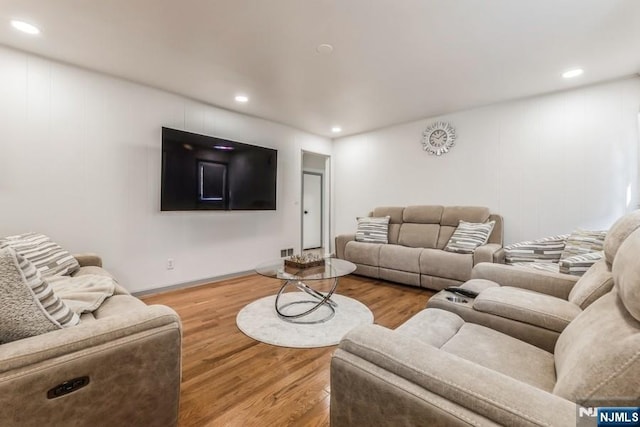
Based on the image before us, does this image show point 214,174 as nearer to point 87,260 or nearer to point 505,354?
point 87,260

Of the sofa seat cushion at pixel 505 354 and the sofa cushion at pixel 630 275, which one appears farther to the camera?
the sofa seat cushion at pixel 505 354

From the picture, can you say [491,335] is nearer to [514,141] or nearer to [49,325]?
[49,325]

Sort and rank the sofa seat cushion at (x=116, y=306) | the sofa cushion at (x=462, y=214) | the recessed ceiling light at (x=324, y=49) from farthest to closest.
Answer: the sofa cushion at (x=462, y=214) → the recessed ceiling light at (x=324, y=49) → the sofa seat cushion at (x=116, y=306)

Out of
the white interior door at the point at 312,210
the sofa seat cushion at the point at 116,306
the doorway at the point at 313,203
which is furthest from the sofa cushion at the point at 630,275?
the white interior door at the point at 312,210

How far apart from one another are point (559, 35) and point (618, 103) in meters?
1.54

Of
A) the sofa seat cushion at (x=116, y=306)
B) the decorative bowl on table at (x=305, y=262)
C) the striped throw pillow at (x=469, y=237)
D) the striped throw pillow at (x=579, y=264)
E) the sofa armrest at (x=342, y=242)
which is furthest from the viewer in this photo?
the sofa armrest at (x=342, y=242)

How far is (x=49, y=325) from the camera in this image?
996 mm

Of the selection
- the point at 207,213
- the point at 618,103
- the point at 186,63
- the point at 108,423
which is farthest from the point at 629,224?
the point at 207,213

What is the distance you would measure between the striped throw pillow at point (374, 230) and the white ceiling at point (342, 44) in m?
1.85

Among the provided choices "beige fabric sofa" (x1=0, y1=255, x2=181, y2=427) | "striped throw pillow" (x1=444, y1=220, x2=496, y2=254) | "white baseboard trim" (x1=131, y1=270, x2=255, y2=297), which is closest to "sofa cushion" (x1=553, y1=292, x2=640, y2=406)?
"beige fabric sofa" (x1=0, y1=255, x2=181, y2=427)

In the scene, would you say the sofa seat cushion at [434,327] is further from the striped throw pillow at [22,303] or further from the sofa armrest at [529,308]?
the striped throw pillow at [22,303]

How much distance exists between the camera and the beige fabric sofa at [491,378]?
2.01 ft

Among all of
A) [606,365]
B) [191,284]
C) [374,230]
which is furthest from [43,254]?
[374,230]

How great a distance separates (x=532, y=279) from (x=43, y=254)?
3.63 m
